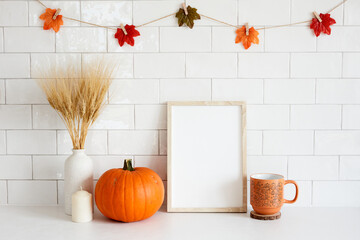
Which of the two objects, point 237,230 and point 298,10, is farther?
point 298,10

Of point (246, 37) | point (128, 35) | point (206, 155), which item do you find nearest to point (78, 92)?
point (128, 35)

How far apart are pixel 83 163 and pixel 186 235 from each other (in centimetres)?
42

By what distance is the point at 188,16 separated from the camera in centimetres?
125

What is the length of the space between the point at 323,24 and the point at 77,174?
0.98m

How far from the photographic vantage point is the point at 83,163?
119 cm

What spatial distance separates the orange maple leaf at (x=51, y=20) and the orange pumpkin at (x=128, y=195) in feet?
Result: 1.81

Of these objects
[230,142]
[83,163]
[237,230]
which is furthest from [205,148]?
[83,163]

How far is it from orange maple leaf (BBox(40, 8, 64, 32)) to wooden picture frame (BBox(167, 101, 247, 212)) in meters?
0.47

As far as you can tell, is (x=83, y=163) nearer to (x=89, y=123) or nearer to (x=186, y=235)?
(x=89, y=123)

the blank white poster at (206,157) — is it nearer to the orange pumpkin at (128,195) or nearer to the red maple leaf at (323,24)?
the orange pumpkin at (128,195)

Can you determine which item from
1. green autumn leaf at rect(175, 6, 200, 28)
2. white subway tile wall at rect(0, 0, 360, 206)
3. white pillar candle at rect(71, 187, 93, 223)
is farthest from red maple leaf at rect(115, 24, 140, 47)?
white pillar candle at rect(71, 187, 93, 223)

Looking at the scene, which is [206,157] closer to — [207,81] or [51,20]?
[207,81]

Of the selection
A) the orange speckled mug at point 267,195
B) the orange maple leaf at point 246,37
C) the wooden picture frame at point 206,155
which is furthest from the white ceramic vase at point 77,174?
the orange maple leaf at point 246,37

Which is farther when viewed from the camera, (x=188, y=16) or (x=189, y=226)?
(x=188, y=16)
